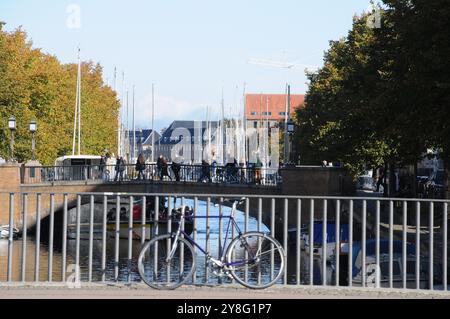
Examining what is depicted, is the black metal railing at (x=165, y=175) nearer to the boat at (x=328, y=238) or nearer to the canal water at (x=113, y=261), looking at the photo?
the canal water at (x=113, y=261)

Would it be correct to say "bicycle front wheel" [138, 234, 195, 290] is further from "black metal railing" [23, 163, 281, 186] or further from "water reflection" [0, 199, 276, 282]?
"black metal railing" [23, 163, 281, 186]

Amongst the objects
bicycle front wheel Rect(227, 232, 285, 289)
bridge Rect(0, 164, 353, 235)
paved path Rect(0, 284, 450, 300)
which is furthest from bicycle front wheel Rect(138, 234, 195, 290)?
bridge Rect(0, 164, 353, 235)

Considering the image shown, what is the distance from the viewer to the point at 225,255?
13406 mm

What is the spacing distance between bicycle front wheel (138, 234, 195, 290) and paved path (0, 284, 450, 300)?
14 centimetres

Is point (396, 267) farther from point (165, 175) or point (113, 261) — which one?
point (165, 175)

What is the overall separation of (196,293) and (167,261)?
891 mm

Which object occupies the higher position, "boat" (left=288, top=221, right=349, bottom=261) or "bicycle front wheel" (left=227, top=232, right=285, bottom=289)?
"bicycle front wheel" (left=227, top=232, right=285, bottom=289)

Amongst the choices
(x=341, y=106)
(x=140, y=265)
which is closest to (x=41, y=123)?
(x=341, y=106)

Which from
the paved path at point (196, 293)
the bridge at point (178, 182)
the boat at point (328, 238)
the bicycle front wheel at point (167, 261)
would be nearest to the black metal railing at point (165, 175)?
the bridge at point (178, 182)

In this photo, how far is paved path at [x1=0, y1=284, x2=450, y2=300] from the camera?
12.2 metres

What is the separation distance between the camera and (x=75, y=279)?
514 inches

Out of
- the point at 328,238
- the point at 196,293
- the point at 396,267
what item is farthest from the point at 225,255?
the point at 328,238
